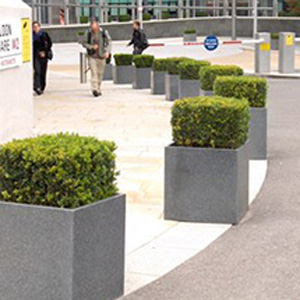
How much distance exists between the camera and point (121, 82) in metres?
26.6

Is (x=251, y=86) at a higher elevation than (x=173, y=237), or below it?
higher

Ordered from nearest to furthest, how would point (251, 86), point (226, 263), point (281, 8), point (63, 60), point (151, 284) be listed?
point (151, 284) < point (226, 263) < point (251, 86) < point (63, 60) < point (281, 8)

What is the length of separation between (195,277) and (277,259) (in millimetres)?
812

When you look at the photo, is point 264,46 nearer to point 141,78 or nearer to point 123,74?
point 123,74

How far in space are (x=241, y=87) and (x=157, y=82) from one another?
11.0 metres

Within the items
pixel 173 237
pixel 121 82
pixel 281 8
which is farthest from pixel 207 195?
pixel 281 8

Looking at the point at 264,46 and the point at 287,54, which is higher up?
the point at 264,46

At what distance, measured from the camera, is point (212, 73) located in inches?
Answer: 583

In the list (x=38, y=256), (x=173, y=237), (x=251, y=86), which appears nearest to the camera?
(x=38, y=256)

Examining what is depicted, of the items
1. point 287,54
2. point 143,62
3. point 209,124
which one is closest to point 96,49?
point 143,62

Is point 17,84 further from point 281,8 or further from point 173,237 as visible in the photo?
point 281,8

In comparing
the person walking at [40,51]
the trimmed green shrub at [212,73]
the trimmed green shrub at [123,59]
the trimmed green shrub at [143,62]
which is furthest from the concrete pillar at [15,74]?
the trimmed green shrub at [123,59]

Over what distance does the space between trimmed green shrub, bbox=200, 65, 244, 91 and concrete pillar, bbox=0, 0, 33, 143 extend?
9.02 ft

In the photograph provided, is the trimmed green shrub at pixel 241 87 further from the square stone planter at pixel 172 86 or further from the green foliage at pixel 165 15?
the green foliage at pixel 165 15
